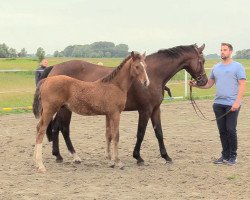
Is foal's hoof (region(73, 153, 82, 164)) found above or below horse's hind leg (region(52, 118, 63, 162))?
below

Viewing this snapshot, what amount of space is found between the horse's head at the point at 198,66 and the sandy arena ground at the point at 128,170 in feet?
4.12

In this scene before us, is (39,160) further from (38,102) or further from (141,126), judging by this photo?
(141,126)

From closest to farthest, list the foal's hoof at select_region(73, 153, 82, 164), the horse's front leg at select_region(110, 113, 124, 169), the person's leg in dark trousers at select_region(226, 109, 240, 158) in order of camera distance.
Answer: the horse's front leg at select_region(110, 113, 124, 169) < the person's leg in dark trousers at select_region(226, 109, 240, 158) < the foal's hoof at select_region(73, 153, 82, 164)

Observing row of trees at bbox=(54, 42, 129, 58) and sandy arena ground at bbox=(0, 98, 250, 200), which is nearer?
sandy arena ground at bbox=(0, 98, 250, 200)

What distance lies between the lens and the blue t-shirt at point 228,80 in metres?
6.09

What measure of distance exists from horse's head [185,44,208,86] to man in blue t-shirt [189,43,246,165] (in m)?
0.30

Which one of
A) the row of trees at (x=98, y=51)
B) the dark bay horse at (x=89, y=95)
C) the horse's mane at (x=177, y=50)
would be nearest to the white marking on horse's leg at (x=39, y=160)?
the dark bay horse at (x=89, y=95)

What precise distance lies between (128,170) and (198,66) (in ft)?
6.49

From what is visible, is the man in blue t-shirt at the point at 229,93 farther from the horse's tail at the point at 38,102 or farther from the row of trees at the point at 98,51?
the row of trees at the point at 98,51

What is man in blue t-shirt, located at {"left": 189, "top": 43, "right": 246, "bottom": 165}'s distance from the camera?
19.9 feet

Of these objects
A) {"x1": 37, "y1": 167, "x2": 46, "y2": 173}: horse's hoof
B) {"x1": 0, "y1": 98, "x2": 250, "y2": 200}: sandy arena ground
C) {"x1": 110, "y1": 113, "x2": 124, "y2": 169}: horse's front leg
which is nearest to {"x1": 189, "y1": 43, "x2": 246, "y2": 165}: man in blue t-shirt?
{"x1": 0, "y1": 98, "x2": 250, "y2": 200}: sandy arena ground

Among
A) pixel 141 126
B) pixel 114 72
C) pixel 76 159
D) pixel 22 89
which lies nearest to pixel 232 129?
pixel 141 126

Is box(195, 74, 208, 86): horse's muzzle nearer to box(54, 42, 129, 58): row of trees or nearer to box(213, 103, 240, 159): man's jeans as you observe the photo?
box(213, 103, 240, 159): man's jeans

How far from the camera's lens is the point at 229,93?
6152 millimetres
